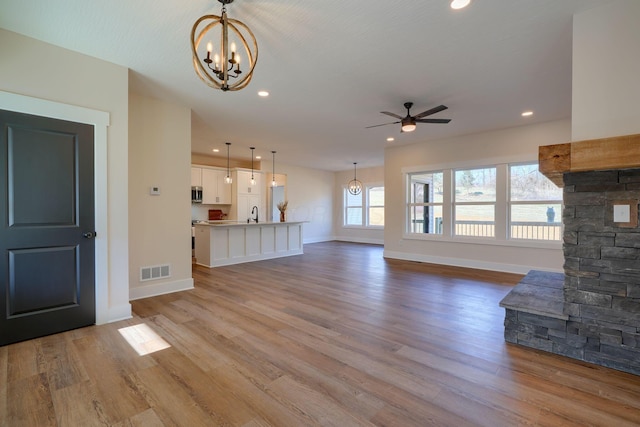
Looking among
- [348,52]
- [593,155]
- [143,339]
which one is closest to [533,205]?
[593,155]

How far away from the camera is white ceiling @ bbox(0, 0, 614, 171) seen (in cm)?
231

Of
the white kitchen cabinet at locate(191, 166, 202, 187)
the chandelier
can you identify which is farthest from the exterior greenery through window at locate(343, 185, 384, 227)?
the chandelier

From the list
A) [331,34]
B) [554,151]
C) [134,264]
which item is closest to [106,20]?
[331,34]

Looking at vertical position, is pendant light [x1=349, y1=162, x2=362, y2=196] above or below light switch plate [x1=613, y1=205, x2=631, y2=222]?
above

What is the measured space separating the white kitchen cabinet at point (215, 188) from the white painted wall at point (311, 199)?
1.87m

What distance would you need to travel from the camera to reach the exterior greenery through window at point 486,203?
17.4ft

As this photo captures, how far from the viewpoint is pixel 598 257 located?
2191 mm

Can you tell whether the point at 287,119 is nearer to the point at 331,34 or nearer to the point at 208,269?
the point at 331,34

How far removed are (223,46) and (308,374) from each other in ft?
7.89

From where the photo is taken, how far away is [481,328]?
2904 mm

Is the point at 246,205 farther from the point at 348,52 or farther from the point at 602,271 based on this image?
the point at 602,271

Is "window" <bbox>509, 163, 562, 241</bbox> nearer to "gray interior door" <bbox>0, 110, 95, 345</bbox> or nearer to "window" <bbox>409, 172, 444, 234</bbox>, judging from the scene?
"window" <bbox>409, 172, 444, 234</bbox>

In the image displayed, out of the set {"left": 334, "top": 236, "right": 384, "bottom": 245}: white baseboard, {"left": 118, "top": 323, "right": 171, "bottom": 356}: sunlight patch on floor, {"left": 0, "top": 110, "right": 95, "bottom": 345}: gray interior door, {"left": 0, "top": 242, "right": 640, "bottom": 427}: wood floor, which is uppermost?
{"left": 0, "top": 110, "right": 95, "bottom": 345}: gray interior door

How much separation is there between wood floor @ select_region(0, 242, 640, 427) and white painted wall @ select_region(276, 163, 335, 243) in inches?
261
